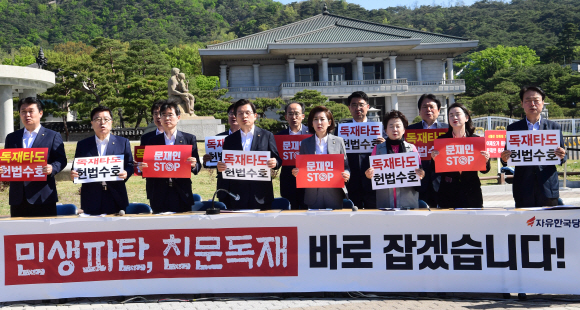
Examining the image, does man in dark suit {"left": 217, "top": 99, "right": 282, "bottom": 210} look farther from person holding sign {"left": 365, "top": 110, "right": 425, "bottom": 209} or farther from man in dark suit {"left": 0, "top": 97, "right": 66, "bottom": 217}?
man in dark suit {"left": 0, "top": 97, "right": 66, "bottom": 217}

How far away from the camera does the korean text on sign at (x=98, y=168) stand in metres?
5.54

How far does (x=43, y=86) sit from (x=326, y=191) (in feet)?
93.5

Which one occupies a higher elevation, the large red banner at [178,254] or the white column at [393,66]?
the white column at [393,66]

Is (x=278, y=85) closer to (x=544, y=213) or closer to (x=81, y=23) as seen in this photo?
(x=544, y=213)

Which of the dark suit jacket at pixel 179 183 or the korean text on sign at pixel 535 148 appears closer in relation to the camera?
the korean text on sign at pixel 535 148

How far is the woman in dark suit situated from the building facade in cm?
4017

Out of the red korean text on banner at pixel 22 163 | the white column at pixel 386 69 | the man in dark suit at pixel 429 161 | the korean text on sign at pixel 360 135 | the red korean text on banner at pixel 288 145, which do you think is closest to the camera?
the red korean text on banner at pixel 22 163

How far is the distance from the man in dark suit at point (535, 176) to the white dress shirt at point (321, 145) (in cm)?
193

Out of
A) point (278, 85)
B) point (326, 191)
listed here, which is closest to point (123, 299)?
point (326, 191)

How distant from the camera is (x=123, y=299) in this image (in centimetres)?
501

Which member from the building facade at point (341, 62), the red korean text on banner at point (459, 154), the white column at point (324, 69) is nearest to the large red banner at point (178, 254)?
the red korean text on banner at point (459, 154)

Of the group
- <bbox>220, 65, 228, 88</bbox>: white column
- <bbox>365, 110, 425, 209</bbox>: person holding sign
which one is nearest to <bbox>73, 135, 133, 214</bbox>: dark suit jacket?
<bbox>365, 110, 425, 209</bbox>: person holding sign

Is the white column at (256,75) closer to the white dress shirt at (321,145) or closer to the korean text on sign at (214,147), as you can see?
the korean text on sign at (214,147)

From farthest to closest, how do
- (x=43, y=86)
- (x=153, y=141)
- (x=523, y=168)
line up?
(x=43, y=86), (x=153, y=141), (x=523, y=168)
